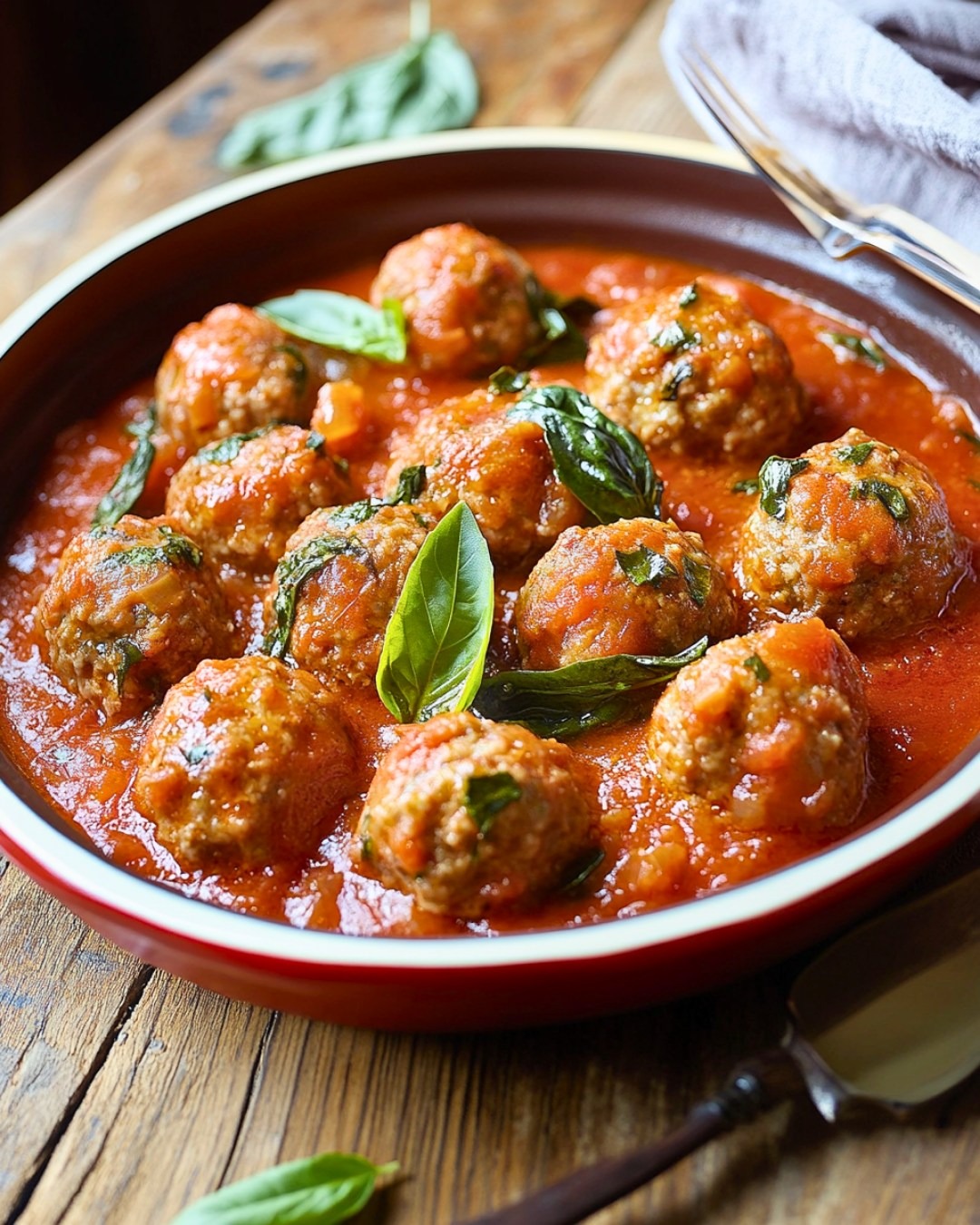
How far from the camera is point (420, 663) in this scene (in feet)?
10.4

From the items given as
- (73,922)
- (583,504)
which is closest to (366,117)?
(583,504)

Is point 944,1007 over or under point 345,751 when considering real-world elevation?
under

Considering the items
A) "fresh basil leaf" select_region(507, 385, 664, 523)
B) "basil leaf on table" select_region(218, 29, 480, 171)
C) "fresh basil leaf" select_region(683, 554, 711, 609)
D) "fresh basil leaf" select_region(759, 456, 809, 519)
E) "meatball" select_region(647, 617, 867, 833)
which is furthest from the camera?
"basil leaf on table" select_region(218, 29, 480, 171)

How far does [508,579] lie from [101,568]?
1.10 meters

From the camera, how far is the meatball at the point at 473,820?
8.99ft

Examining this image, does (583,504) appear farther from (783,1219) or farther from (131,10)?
(131,10)

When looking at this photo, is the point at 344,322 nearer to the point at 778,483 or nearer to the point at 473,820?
the point at 778,483

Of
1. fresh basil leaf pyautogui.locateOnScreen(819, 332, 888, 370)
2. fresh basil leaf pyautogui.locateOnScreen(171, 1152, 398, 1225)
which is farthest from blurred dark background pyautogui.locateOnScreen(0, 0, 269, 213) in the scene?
fresh basil leaf pyautogui.locateOnScreen(171, 1152, 398, 1225)

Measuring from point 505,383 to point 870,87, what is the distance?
1.64 meters

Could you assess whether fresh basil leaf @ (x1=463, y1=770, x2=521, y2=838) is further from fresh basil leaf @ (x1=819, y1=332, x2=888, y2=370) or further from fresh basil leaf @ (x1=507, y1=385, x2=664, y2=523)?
fresh basil leaf @ (x1=819, y1=332, x2=888, y2=370)

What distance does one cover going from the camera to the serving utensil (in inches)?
95.3

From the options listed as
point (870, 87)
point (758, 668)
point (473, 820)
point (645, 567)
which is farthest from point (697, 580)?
point (870, 87)

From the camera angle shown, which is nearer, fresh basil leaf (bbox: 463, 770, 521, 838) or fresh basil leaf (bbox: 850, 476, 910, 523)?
fresh basil leaf (bbox: 463, 770, 521, 838)

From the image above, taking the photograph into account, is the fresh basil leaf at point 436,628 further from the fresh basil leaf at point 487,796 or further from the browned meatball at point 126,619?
the browned meatball at point 126,619
